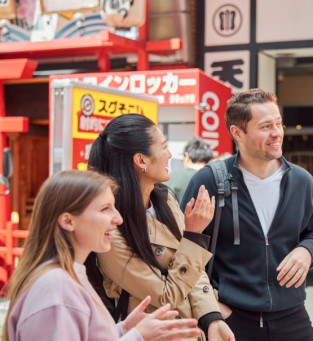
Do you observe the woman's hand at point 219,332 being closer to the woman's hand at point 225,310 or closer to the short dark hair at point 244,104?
the woman's hand at point 225,310

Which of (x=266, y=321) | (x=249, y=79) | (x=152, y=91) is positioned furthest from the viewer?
(x=249, y=79)

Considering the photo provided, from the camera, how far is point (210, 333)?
9.37ft

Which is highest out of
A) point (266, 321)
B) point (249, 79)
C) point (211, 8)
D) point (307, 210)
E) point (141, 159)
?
point (211, 8)

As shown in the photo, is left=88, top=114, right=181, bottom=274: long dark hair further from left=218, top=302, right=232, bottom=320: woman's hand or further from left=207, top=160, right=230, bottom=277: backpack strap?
left=218, top=302, right=232, bottom=320: woman's hand

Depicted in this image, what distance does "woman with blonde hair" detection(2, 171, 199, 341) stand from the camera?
76.6 inches

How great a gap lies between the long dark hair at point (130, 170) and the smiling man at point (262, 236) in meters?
0.62

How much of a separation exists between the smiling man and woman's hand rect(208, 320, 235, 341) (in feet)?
1.75

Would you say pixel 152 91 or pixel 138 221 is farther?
pixel 152 91

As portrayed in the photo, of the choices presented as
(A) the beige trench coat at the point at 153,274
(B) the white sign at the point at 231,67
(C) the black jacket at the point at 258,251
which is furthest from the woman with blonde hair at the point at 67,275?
(B) the white sign at the point at 231,67

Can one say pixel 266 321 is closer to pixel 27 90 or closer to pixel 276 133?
pixel 276 133

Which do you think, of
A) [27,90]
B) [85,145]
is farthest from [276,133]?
[27,90]

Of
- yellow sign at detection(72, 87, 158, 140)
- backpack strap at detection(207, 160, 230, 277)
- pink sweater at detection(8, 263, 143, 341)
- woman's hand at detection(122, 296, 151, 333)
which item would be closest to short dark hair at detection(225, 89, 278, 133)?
backpack strap at detection(207, 160, 230, 277)

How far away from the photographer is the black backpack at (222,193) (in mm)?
3430

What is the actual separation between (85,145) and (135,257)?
364 centimetres
